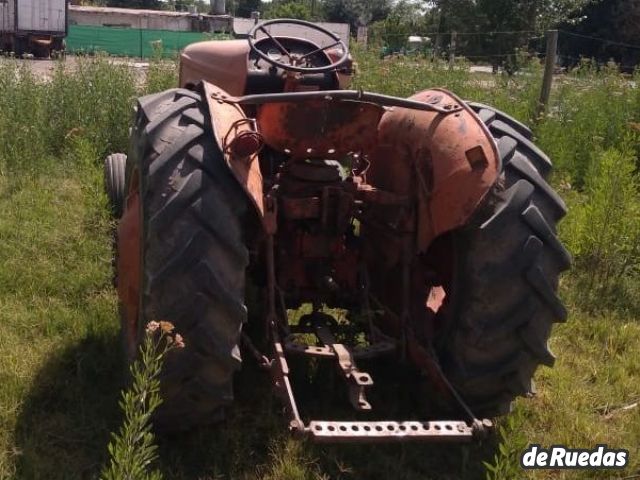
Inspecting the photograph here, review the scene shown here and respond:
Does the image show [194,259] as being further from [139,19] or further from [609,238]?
[139,19]

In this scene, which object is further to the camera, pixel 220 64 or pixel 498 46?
pixel 498 46

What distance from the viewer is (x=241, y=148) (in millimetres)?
2994

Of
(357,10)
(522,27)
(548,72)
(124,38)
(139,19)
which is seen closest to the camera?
(548,72)

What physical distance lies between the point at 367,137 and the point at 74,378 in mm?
1999

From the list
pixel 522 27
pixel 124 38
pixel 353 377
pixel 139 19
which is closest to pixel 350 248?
pixel 353 377

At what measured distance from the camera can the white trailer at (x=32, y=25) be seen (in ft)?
97.5

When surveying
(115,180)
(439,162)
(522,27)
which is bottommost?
(115,180)

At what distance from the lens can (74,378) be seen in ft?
13.1

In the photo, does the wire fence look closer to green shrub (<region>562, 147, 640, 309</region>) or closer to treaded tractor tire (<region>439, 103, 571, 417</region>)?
green shrub (<region>562, 147, 640, 309</region>)

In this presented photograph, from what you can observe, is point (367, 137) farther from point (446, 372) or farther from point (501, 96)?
point (501, 96)

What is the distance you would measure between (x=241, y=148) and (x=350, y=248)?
47.0 inches

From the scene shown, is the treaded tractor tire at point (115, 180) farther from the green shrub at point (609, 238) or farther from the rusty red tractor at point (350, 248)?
the green shrub at point (609, 238)

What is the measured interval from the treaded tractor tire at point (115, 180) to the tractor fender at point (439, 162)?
2512 millimetres

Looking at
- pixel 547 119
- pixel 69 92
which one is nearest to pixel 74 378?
pixel 69 92
